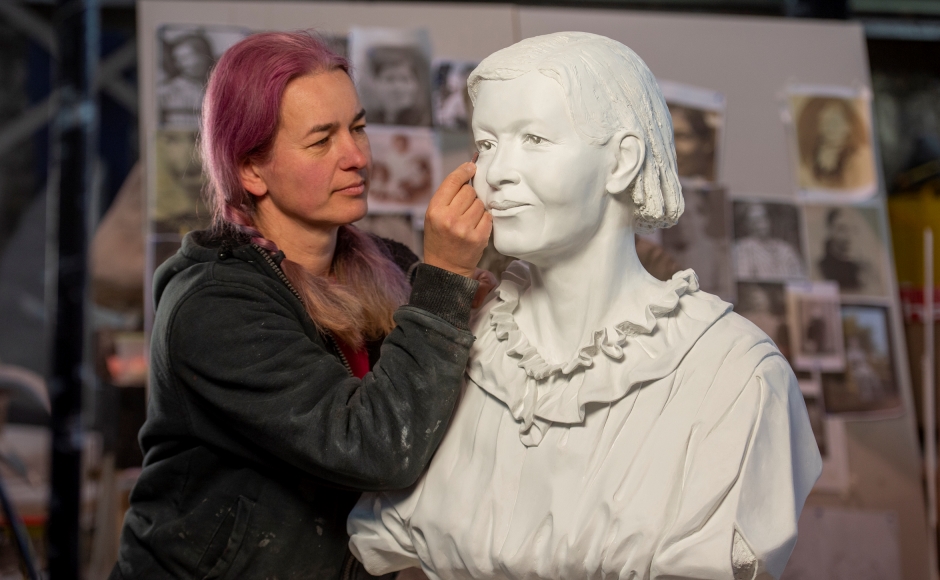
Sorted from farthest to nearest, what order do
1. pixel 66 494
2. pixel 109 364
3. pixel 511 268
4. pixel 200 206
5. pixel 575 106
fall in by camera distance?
pixel 66 494 < pixel 109 364 < pixel 200 206 < pixel 511 268 < pixel 575 106

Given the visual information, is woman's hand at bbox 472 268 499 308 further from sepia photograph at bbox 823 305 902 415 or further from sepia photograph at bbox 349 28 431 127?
sepia photograph at bbox 823 305 902 415

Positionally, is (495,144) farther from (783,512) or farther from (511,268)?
(783,512)

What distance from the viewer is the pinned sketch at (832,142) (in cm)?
344

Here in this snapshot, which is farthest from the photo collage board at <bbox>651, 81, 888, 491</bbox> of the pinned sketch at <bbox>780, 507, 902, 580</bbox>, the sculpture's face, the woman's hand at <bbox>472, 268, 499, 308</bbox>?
the sculpture's face

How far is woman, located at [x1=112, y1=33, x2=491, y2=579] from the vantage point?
4.97 feet

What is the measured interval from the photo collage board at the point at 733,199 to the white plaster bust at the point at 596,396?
1622 mm

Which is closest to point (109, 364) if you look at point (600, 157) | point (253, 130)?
point (253, 130)

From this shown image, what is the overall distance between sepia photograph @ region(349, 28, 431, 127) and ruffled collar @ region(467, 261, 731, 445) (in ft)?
5.90

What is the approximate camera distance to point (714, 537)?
131 cm

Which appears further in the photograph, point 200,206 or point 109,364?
point 109,364

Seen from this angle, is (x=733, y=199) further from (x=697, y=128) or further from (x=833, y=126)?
(x=833, y=126)

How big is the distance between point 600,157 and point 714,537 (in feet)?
1.98

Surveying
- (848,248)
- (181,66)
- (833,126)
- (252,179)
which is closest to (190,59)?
(181,66)

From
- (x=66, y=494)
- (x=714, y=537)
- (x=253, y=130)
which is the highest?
(x=253, y=130)
